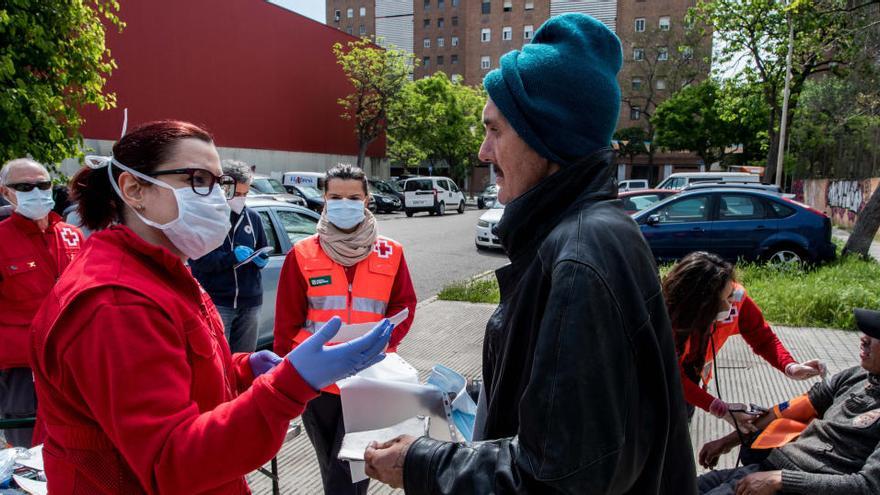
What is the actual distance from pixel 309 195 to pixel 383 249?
63.9 ft

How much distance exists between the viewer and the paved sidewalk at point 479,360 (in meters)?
3.96

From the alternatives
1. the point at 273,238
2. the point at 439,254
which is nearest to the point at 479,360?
the point at 273,238

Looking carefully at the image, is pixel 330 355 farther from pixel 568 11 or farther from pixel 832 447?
pixel 568 11

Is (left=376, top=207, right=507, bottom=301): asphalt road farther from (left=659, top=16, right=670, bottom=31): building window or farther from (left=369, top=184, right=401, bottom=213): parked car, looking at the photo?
(left=659, top=16, right=670, bottom=31): building window

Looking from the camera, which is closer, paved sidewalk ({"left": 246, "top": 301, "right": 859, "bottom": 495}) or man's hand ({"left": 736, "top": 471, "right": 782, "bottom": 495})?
man's hand ({"left": 736, "top": 471, "right": 782, "bottom": 495})

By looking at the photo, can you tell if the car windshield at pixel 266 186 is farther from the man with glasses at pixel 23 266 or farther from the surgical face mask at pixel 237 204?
the man with glasses at pixel 23 266

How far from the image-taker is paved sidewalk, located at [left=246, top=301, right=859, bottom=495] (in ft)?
13.0

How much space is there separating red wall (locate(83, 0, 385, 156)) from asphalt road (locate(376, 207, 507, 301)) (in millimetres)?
11894

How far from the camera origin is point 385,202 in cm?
2830

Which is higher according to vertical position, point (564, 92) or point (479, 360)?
point (564, 92)

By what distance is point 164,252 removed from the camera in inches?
62.1

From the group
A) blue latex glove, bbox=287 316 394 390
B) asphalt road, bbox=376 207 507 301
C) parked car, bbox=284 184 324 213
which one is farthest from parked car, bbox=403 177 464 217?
blue latex glove, bbox=287 316 394 390

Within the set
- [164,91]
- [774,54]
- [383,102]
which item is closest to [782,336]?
[774,54]

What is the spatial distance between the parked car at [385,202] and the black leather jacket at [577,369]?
26.6 meters
